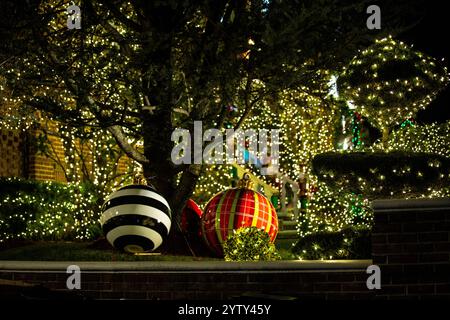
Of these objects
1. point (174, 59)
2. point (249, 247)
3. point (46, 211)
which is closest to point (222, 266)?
point (249, 247)

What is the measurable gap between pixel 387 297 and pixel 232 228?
3940mm

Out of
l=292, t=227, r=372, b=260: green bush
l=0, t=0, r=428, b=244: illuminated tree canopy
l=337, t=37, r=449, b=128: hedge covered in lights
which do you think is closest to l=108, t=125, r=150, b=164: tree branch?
l=0, t=0, r=428, b=244: illuminated tree canopy

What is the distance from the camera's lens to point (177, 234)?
39.1 feet

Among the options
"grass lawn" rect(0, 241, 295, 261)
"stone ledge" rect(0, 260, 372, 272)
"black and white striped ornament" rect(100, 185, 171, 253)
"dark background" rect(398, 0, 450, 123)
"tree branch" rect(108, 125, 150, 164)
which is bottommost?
"stone ledge" rect(0, 260, 372, 272)

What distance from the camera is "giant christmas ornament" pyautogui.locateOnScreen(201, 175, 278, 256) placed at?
1114 centimetres

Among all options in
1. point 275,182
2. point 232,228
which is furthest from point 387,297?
point 275,182

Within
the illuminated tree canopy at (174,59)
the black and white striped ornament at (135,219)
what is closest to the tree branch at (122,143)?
the illuminated tree canopy at (174,59)

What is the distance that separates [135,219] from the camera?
10.1 meters

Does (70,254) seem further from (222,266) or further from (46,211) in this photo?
(46,211)

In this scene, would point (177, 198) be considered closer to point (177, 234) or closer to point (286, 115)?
point (177, 234)

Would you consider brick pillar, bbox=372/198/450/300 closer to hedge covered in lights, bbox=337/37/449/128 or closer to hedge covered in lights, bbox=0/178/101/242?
hedge covered in lights, bbox=337/37/449/128

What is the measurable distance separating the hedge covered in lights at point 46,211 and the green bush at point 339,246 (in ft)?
18.9

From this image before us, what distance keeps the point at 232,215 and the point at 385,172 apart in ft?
8.60

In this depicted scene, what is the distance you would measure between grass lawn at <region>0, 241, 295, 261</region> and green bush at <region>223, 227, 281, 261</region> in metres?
0.76
